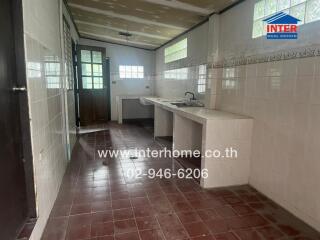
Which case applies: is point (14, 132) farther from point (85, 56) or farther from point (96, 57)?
point (96, 57)

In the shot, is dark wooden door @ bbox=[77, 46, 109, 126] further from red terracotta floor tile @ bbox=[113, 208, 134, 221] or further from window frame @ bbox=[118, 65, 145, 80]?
red terracotta floor tile @ bbox=[113, 208, 134, 221]

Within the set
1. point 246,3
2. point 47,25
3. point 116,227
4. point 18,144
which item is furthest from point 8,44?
point 246,3

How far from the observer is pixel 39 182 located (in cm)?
174

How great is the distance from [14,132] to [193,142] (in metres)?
2.80

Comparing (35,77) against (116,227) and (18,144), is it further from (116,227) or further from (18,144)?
(116,227)

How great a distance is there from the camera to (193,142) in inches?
150

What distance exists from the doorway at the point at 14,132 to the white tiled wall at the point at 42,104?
6cm

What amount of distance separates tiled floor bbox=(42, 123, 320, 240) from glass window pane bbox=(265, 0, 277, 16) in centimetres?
190

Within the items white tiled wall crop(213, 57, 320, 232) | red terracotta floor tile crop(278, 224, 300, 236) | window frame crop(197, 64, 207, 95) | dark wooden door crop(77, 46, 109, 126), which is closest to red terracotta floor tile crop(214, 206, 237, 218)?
red terracotta floor tile crop(278, 224, 300, 236)

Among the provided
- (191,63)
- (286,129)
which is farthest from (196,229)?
(191,63)

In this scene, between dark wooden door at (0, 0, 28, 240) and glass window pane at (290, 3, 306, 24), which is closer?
dark wooden door at (0, 0, 28, 240)

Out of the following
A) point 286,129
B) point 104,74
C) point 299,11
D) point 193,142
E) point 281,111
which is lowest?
point 193,142

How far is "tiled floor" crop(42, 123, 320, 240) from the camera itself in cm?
181

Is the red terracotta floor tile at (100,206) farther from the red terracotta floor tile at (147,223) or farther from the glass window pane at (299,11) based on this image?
the glass window pane at (299,11)
